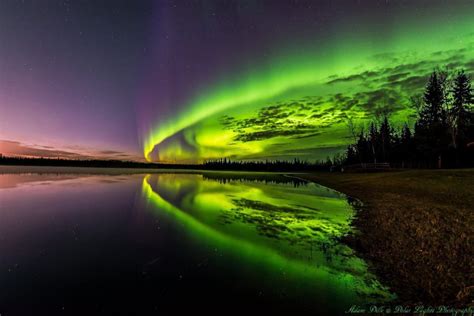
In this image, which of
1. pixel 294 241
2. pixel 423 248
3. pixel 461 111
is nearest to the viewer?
pixel 423 248

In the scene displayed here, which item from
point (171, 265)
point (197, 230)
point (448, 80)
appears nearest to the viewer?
point (171, 265)

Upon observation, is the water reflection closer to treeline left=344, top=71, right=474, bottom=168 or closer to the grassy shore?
the grassy shore

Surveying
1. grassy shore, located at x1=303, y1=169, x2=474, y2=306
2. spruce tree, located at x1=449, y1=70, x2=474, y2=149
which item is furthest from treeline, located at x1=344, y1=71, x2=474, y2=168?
grassy shore, located at x1=303, y1=169, x2=474, y2=306

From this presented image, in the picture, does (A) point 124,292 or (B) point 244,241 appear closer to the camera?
(A) point 124,292

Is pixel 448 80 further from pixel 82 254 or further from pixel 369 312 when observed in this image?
pixel 82 254

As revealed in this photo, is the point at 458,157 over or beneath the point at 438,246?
over

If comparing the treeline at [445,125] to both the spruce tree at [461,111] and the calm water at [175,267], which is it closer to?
the spruce tree at [461,111]

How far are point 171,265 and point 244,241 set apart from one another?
13.3ft

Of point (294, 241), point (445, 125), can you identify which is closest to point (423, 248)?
point (294, 241)

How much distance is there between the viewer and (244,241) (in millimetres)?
11711

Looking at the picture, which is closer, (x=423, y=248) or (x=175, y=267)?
(x=175, y=267)

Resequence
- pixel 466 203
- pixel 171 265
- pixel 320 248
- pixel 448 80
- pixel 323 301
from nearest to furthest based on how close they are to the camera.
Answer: pixel 323 301, pixel 171 265, pixel 320 248, pixel 466 203, pixel 448 80

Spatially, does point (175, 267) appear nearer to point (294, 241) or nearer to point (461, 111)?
point (294, 241)

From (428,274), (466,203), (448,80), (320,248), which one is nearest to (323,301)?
(428,274)
